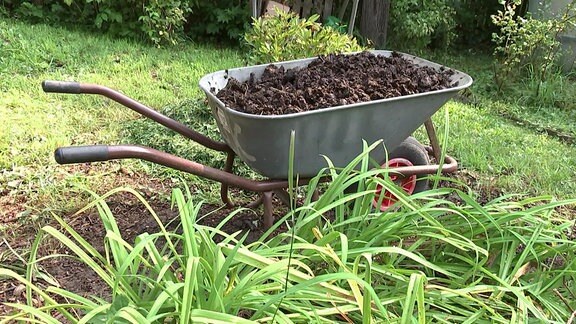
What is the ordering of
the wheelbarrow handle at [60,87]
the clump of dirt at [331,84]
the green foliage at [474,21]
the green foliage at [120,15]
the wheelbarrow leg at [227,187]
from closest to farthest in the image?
the wheelbarrow handle at [60,87]
the clump of dirt at [331,84]
the wheelbarrow leg at [227,187]
the green foliage at [120,15]
the green foliage at [474,21]

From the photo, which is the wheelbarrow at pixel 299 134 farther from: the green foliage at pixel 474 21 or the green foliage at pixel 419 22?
the green foliage at pixel 474 21

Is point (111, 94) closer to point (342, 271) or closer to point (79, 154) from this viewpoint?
point (79, 154)

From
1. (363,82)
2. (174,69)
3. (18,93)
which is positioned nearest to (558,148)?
(363,82)

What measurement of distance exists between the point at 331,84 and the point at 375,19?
3.76 meters

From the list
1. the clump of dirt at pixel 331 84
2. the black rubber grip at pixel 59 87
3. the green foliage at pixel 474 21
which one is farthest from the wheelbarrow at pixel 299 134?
the green foliage at pixel 474 21

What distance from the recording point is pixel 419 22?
18.8 ft

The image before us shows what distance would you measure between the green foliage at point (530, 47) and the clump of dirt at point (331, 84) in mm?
2561

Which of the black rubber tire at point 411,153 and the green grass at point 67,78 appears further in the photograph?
the green grass at point 67,78

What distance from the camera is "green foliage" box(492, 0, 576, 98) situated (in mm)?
4742

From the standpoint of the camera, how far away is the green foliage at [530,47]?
4.74m

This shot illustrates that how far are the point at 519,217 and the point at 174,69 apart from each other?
11.1 ft

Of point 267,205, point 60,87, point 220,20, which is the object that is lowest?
point 267,205

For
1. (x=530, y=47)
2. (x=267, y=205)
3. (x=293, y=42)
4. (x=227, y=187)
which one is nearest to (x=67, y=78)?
(x=293, y=42)

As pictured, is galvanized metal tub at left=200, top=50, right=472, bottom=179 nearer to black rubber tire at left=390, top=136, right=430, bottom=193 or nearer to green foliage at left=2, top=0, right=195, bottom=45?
black rubber tire at left=390, top=136, right=430, bottom=193
